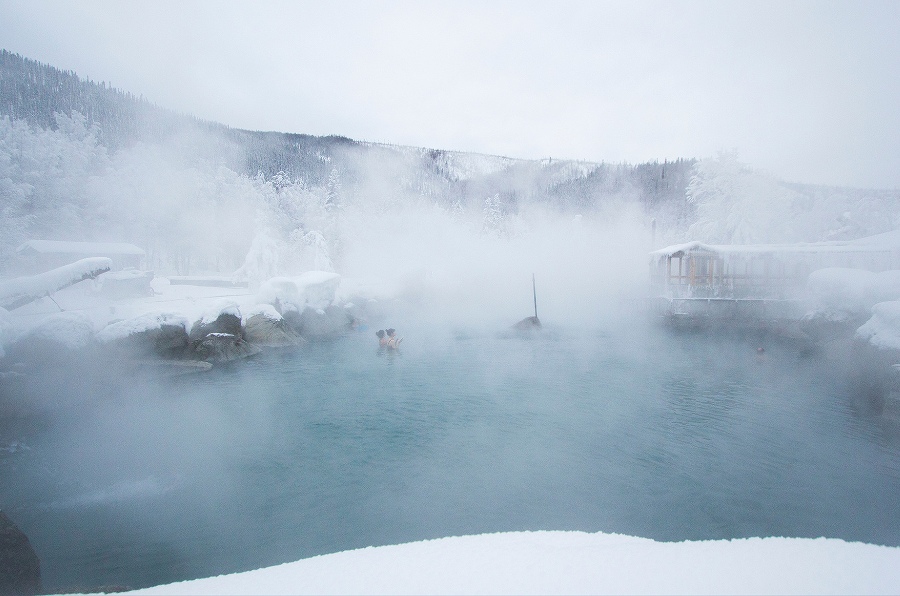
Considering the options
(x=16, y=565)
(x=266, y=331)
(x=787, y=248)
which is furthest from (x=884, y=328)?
(x=266, y=331)

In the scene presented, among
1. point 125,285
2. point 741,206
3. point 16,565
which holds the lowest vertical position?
point 16,565

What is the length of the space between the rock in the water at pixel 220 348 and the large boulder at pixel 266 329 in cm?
105

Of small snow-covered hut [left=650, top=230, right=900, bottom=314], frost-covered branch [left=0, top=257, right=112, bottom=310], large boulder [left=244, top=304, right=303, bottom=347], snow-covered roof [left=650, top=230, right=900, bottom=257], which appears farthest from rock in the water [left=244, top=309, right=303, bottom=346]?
snow-covered roof [left=650, top=230, right=900, bottom=257]

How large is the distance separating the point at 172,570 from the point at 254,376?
7.78 m

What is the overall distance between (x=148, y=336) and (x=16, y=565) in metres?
9.47

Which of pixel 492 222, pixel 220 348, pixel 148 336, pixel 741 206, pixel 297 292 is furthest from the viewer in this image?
pixel 492 222

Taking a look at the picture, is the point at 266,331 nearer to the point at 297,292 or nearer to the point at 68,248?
the point at 297,292

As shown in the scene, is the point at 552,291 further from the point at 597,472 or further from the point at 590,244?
the point at 597,472

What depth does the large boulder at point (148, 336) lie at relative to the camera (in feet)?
37.0

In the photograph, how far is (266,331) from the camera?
15352mm

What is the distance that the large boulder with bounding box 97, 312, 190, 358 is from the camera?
37.0ft

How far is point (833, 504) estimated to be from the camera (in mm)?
5957

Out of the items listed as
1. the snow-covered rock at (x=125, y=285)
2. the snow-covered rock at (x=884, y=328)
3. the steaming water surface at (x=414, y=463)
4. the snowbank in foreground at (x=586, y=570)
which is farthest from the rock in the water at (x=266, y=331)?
the snow-covered rock at (x=884, y=328)

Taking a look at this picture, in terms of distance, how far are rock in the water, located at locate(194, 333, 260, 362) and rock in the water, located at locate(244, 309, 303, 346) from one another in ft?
3.63
